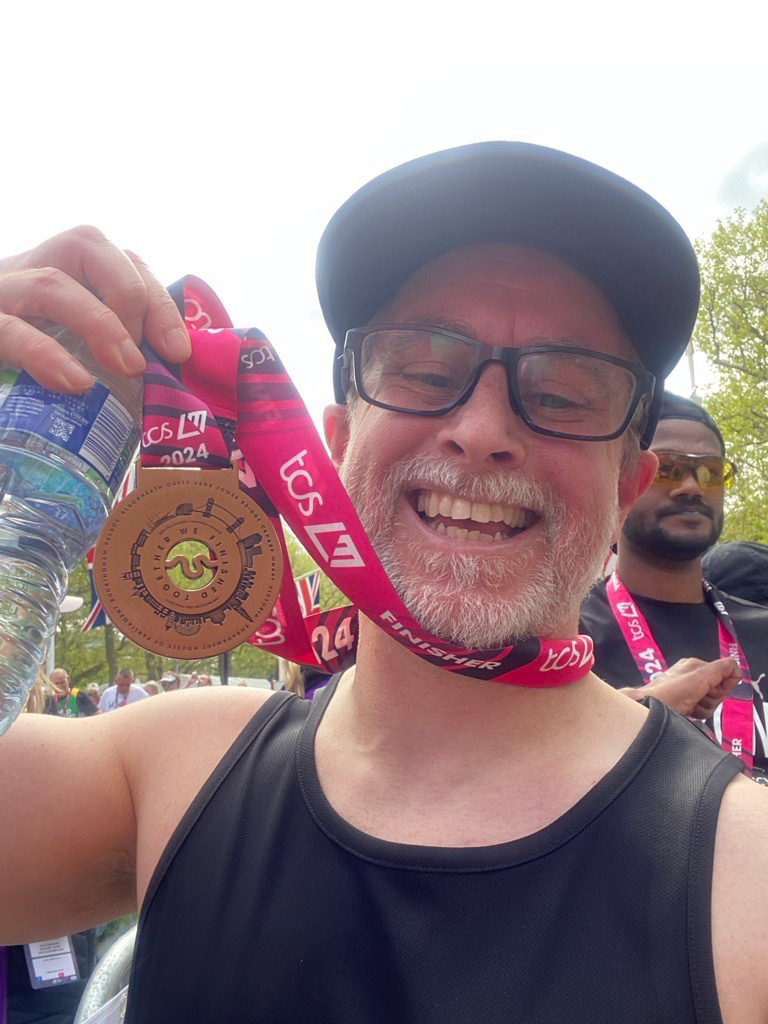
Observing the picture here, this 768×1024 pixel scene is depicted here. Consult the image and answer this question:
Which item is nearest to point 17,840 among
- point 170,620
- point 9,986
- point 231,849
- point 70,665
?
point 231,849

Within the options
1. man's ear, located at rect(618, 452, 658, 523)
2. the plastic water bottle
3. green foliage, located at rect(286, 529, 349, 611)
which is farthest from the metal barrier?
green foliage, located at rect(286, 529, 349, 611)

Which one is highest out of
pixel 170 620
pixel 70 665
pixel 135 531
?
pixel 135 531

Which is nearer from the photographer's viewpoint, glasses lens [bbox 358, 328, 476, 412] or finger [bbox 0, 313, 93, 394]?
finger [bbox 0, 313, 93, 394]

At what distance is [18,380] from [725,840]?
1.43 meters

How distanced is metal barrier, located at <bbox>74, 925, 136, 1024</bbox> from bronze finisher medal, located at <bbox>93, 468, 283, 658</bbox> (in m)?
0.90

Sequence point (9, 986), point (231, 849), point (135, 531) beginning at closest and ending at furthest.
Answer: point (135, 531)
point (231, 849)
point (9, 986)

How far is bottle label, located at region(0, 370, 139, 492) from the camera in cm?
129

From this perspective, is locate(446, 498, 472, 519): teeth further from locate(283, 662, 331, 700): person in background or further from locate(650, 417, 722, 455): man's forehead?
locate(283, 662, 331, 700): person in background

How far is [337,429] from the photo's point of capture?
2217 mm

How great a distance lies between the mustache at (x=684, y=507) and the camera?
357cm

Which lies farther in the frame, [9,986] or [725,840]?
[9,986]

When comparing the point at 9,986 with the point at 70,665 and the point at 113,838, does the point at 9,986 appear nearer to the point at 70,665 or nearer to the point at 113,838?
the point at 113,838

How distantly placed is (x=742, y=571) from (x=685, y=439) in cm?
116

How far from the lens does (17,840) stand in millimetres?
1730
